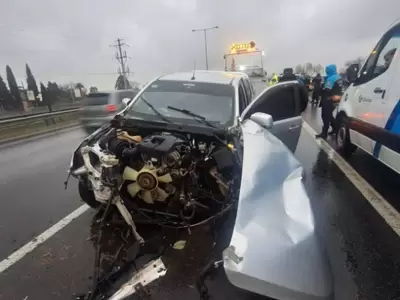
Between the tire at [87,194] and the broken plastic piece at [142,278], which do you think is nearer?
the broken plastic piece at [142,278]

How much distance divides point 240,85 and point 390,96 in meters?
2.04

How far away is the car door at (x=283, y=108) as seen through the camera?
4.26 metres

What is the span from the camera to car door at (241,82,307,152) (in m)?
4.26

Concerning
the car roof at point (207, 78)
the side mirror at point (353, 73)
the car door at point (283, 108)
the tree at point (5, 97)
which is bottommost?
the tree at point (5, 97)

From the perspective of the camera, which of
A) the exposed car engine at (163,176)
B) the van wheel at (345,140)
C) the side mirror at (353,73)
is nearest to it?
the exposed car engine at (163,176)

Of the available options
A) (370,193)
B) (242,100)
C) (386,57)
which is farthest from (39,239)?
(386,57)

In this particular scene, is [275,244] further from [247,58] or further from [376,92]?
[247,58]

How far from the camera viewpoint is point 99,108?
9.85 meters

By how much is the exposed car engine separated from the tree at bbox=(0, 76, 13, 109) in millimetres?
46676

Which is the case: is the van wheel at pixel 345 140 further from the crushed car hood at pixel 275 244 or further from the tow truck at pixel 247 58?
the tow truck at pixel 247 58

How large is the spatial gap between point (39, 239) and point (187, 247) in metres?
1.63

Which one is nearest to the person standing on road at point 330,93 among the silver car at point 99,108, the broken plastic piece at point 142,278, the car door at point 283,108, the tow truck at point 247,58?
the car door at point 283,108

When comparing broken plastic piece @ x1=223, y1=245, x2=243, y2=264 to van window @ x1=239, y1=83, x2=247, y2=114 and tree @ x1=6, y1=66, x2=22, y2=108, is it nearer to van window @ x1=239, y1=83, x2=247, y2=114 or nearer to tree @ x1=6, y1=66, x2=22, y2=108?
van window @ x1=239, y1=83, x2=247, y2=114

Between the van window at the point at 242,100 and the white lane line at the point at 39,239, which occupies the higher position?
the van window at the point at 242,100
